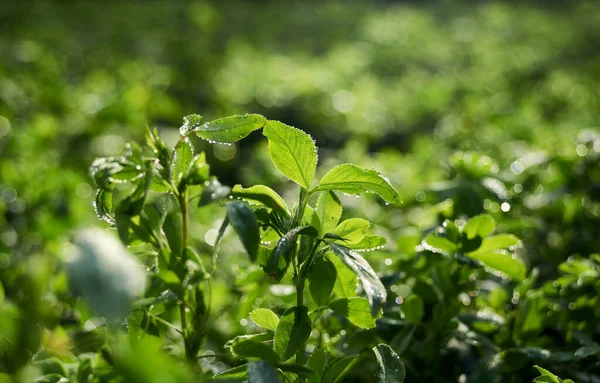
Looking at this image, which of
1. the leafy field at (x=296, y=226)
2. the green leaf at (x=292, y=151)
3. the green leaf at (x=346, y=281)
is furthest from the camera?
the green leaf at (x=346, y=281)

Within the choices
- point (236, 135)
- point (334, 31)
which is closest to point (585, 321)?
point (236, 135)

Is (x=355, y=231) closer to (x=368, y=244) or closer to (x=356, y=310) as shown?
(x=368, y=244)

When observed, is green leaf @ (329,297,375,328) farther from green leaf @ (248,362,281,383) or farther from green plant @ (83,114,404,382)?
green leaf @ (248,362,281,383)

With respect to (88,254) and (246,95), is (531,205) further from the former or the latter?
A: (246,95)

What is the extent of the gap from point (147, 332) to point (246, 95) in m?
3.06

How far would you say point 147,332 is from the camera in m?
1.01

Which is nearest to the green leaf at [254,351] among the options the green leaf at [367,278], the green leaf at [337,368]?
the green leaf at [337,368]

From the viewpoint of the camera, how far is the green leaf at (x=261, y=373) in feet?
2.58

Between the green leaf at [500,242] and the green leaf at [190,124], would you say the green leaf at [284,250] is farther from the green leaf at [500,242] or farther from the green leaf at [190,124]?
the green leaf at [500,242]

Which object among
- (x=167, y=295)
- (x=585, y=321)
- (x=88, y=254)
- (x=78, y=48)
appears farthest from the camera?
(x=78, y=48)

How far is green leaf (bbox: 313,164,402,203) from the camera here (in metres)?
0.97

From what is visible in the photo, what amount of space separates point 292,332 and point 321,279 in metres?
0.11

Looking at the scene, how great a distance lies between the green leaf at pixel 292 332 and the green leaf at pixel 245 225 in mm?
206

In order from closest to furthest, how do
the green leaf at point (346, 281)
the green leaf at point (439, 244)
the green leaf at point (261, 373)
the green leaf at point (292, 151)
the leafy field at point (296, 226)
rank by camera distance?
the green leaf at point (261, 373) < the leafy field at point (296, 226) < the green leaf at point (292, 151) < the green leaf at point (346, 281) < the green leaf at point (439, 244)
